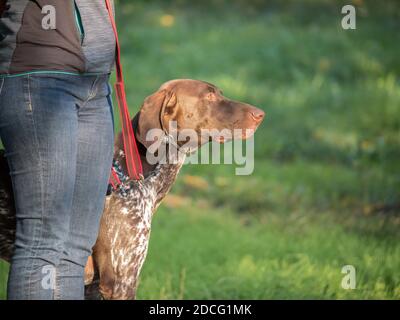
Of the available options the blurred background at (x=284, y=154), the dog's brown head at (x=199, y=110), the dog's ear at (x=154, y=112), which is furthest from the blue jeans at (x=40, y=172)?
the blurred background at (x=284, y=154)

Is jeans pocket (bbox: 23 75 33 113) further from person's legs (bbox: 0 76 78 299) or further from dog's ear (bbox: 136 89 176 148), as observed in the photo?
dog's ear (bbox: 136 89 176 148)

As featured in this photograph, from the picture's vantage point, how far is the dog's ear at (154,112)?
371 centimetres

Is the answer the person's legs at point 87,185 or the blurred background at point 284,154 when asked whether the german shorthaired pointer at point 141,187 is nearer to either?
the person's legs at point 87,185

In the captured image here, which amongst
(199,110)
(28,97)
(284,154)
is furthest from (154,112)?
(284,154)

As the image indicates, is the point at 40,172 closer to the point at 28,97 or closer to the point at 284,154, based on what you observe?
the point at 28,97

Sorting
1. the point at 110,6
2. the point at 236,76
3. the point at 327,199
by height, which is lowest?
the point at 327,199

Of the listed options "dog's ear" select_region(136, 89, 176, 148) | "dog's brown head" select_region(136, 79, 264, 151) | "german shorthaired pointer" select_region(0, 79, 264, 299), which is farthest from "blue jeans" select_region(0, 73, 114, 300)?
"dog's brown head" select_region(136, 79, 264, 151)

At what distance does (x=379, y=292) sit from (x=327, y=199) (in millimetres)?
2782

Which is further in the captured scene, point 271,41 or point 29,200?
point 271,41

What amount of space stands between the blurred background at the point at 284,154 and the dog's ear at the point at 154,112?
4.69ft

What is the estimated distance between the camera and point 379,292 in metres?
4.96

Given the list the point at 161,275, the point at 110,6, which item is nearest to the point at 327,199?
the point at 161,275

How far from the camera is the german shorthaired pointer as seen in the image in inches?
135

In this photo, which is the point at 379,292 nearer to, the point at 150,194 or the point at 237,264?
the point at 237,264
